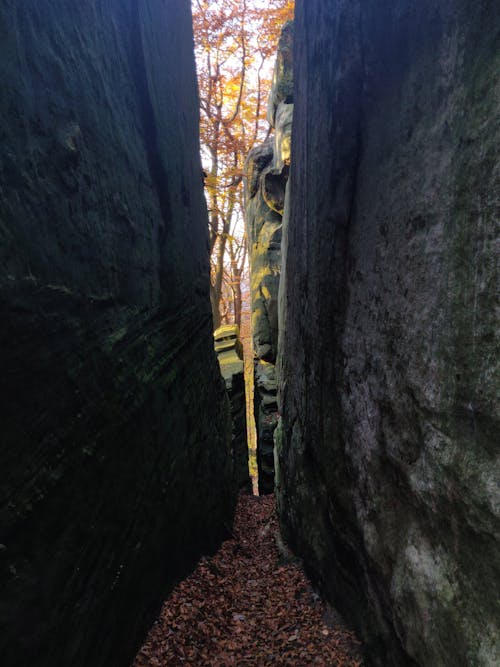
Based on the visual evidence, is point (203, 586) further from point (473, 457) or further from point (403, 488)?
point (473, 457)

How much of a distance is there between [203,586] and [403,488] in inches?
130

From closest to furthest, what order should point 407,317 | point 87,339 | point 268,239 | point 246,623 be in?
point 407,317
point 87,339
point 246,623
point 268,239

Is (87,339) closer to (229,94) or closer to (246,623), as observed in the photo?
(246,623)

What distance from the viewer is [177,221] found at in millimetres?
4980

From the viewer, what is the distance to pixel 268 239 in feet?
42.5

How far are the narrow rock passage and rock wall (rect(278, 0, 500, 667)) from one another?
0.35 meters

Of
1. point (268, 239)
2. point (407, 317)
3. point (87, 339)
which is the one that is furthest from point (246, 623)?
point (268, 239)

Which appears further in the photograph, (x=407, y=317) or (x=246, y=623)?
(x=246, y=623)

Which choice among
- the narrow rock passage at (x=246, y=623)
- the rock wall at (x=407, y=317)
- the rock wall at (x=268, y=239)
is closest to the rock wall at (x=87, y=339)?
the narrow rock passage at (x=246, y=623)

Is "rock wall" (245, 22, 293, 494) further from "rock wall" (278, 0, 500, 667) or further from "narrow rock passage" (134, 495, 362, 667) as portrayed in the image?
"rock wall" (278, 0, 500, 667)

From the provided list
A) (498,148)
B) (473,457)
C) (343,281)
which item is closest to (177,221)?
(343,281)

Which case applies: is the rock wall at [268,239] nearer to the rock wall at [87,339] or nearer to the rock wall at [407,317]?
the rock wall at [87,339]

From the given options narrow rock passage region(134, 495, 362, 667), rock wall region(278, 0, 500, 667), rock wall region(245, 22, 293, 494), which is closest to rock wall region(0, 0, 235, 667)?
narrow rock passage region(134, 495, 362, 667)

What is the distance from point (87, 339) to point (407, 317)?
2.18m
